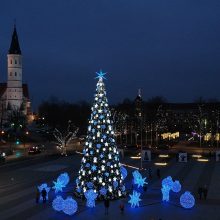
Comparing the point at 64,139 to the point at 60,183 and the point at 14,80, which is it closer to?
the point at 60,183

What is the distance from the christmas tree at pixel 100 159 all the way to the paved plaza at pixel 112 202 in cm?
89

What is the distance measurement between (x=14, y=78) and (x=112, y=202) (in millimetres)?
87777

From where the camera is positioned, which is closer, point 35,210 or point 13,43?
point 35,210

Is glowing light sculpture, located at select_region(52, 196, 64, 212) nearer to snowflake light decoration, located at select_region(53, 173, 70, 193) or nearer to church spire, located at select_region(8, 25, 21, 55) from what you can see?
snowflake light decoration, located at select_region(53, 173, 70, 193)

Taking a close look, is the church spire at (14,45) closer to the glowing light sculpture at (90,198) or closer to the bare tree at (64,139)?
the bare tree at (64,139)

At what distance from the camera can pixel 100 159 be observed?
25.5 meters

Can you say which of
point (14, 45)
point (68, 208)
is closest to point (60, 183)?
point (68, 208)

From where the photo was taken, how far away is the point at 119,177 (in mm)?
25875

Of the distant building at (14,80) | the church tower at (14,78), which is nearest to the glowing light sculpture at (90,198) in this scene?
the distant building at (14,80)

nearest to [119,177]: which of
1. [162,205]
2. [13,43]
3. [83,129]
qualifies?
[162,205]

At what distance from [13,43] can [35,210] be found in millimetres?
90658

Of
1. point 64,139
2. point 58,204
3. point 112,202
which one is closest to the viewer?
point 58,204

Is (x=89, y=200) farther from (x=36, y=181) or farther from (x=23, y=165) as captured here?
(x=23, y=165)

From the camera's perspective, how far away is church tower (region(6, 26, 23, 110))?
10850 centimetres
